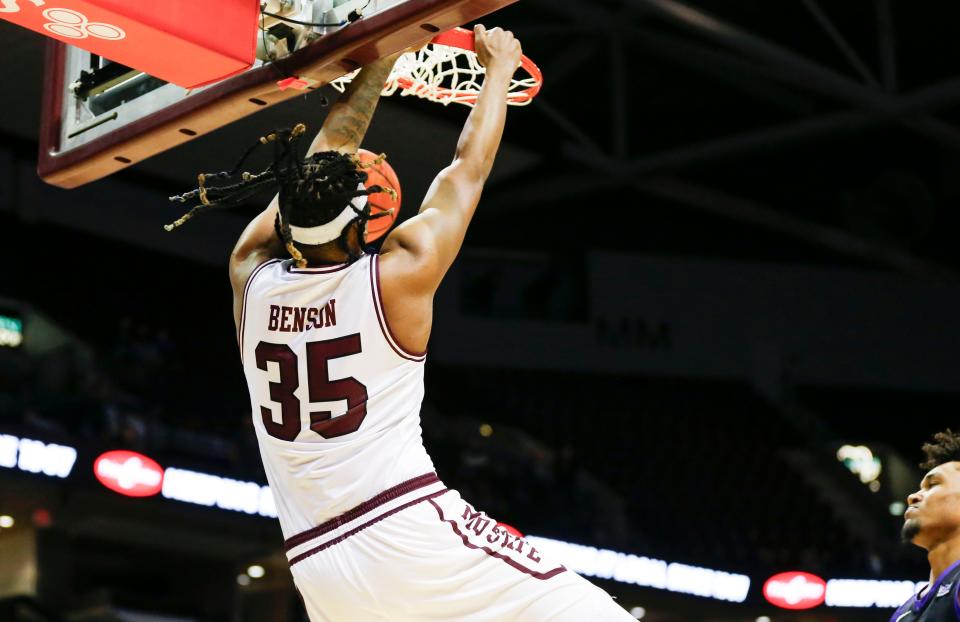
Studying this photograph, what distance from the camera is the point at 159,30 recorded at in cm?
372

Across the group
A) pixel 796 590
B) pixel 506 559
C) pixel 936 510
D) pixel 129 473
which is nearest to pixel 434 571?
pixel 506 559

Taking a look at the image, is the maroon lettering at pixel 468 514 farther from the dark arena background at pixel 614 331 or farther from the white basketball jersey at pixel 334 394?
the dark arena background at pixel 614 331

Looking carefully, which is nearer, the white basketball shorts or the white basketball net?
the white basketball shorts

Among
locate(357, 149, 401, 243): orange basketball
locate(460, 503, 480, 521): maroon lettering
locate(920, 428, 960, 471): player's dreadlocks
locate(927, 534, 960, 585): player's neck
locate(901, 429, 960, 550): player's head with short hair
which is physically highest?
locate(357, 149, 401, 243): orange basketball

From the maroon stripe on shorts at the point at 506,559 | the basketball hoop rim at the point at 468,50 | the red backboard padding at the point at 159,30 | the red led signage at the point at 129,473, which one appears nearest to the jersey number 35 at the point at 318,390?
the maroon stripe on shorts at the point at 506,559

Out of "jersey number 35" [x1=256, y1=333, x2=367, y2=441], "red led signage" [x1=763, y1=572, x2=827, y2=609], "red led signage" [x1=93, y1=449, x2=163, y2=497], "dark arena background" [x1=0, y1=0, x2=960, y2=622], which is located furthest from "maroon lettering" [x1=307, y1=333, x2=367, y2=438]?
"red led signage" [x1=763, y1=572, x2=827, y2=609]

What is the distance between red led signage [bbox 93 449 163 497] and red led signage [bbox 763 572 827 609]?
7459 millimetres

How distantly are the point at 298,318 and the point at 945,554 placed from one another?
238 centimetres

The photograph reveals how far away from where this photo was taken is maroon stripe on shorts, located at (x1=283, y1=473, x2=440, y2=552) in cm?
326

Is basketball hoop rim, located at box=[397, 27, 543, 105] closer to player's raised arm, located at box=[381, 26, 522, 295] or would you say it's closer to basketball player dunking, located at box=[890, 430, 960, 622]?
player's raised arm, located at box=[381, 26, 522, 295]

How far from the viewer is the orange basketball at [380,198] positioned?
147 inches

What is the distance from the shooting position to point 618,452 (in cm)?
1861

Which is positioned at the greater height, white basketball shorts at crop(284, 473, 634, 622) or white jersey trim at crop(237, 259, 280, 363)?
white jersey trim at crop(237, 259, 280, 363)

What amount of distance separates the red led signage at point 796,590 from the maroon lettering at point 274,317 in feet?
44.4
